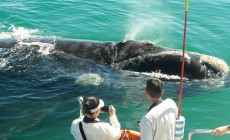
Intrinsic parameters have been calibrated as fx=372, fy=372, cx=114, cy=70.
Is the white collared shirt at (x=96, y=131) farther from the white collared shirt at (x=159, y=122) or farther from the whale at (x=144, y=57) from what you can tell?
the whale at (x=144, y=57)

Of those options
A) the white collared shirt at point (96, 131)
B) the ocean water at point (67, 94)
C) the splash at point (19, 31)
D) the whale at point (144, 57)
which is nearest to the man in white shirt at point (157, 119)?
the white collared shirt at point (96, 131)

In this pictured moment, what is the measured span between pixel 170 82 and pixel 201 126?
1482mm

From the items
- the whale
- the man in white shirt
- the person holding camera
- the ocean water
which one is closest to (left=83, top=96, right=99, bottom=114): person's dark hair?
the person holding camera

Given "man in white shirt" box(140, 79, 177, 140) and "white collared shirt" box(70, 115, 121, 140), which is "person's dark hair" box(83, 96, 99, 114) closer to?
"white collared shirt" box(70, 115, 121, 140)

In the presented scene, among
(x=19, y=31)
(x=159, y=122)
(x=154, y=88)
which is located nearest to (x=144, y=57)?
(x=154, y=88)

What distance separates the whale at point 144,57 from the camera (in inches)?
411

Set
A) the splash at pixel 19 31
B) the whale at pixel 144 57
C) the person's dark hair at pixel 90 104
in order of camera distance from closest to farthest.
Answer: the person's dark hair at pixel 90 104, the whale at pixel 144 57, the splash at pixel 19 31

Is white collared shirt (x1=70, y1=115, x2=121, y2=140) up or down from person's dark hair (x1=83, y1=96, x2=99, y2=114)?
down

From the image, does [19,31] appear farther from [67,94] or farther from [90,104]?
[90,104]

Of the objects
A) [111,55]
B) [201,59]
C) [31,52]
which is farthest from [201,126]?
[31,52]

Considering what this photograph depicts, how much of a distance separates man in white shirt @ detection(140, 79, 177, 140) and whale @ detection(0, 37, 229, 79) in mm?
4423

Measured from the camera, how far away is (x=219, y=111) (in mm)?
10922

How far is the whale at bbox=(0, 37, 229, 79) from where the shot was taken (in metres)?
10.4

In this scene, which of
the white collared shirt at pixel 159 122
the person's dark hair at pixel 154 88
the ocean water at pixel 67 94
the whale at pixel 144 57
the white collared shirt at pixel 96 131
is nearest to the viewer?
the white collared shirt at pixel 159 122
